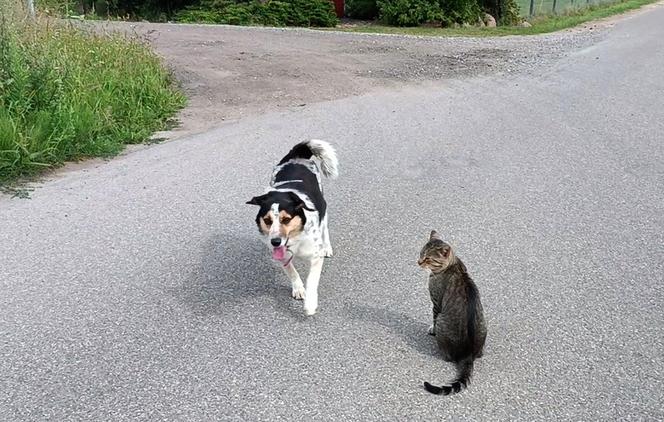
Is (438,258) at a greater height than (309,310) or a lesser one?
greater

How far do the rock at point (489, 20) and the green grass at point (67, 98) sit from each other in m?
16.1

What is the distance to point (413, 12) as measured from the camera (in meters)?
23.3

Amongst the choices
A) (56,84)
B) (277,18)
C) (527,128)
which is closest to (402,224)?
(527,128)

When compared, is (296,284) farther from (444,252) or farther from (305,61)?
(305,61)

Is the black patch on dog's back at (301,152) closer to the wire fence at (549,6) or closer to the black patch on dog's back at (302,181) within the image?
the black patch on dog's back at (302,181)

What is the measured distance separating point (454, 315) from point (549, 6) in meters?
29.2

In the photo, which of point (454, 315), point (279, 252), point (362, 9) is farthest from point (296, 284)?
point (362, 9)

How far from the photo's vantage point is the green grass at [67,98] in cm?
766

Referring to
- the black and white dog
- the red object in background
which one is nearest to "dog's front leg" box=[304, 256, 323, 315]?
the black and white dog

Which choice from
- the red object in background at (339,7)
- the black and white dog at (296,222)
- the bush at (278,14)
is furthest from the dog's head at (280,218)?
the red object in background at (339,7)

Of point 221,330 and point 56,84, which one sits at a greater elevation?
point 56,84

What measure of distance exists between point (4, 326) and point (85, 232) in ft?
5.32

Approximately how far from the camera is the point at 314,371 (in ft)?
13.0

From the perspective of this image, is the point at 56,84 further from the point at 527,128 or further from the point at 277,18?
the point at 277,18
